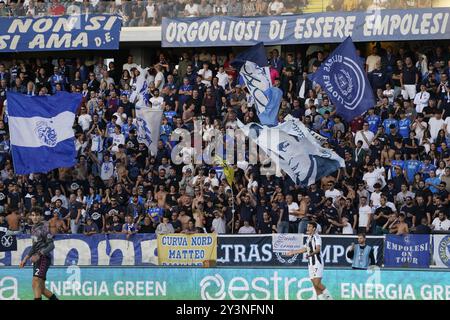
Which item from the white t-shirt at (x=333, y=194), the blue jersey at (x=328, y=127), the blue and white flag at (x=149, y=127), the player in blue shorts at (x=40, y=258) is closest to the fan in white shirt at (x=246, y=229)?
the white t-shirt at (x=333, y=194)

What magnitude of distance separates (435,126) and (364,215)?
9.61ft

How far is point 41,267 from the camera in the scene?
21500 mm

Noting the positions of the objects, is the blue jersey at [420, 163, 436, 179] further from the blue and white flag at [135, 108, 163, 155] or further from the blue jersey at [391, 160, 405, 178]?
the blue and white flag at [135, 108, 163, 155]

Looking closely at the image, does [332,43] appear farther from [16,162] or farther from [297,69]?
[16,162]

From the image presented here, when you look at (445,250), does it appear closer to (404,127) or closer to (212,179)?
(404,127)

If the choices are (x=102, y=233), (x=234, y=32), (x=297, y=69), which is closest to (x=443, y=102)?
(x=297, y=69)

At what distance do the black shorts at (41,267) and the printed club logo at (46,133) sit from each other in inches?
173

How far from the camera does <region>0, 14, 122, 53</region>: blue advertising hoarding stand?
29.4 meters

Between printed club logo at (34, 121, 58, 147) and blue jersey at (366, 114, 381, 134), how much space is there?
21.8 ft

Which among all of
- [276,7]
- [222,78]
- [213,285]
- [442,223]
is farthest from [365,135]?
[213,285]

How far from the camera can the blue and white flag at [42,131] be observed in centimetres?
2534

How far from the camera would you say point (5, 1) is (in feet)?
101

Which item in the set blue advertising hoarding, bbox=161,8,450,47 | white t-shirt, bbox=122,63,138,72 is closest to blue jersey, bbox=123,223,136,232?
white t-shirt, bbox=122,63,138,72
